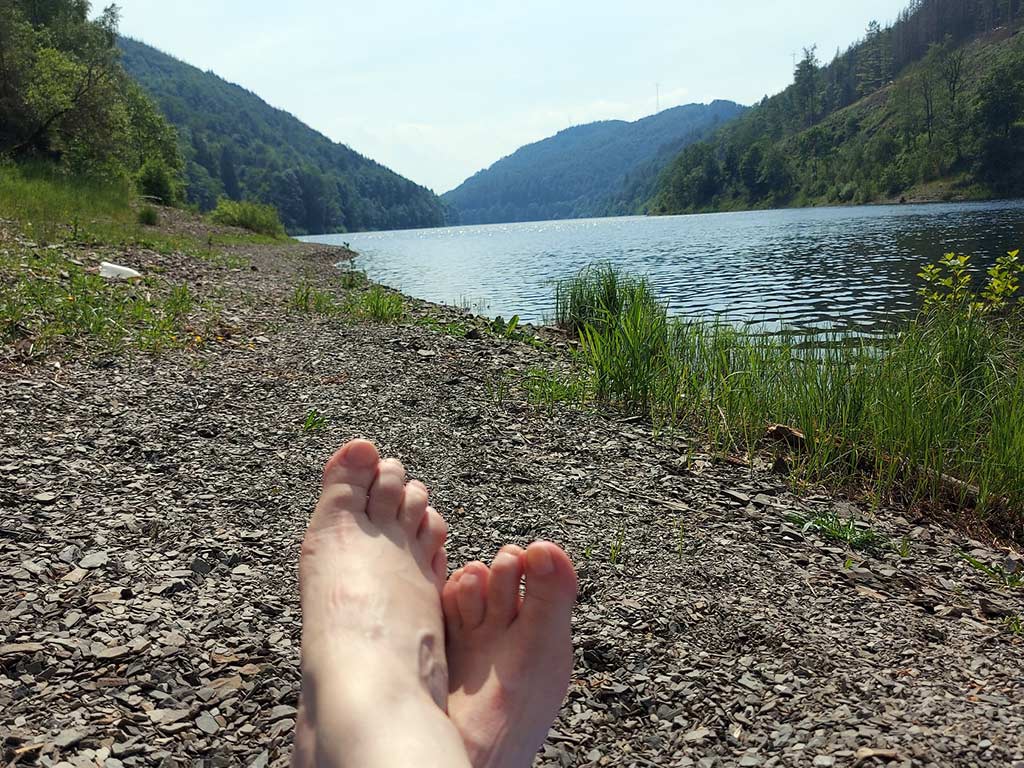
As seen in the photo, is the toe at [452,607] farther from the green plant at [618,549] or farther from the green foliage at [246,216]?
the green foliage at [246,216]

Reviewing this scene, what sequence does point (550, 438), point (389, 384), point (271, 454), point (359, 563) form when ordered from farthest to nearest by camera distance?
point (389, 384) < point (550, 438) < point (271, 454) < point (359, 563)

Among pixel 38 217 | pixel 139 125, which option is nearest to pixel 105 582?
pixel 38 217

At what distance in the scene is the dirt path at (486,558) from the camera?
5.26 feet

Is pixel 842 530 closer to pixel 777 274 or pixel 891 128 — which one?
pixel 777 274

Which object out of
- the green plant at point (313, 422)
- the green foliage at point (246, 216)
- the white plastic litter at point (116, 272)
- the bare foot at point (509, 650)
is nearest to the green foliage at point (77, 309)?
the white plastic litter at point (116, 272)

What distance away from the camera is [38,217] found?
10.5 meters

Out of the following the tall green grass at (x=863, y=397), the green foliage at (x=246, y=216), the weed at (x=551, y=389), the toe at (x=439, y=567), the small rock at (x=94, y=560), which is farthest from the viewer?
the green foliage at (x=246, y=216)

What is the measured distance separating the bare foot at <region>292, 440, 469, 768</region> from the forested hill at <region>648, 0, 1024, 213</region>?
2490 inches

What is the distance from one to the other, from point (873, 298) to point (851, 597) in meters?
12.2

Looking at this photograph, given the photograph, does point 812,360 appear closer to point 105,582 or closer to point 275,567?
point 275,567

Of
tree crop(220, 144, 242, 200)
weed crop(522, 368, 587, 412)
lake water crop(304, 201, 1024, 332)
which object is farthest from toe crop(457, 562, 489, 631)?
tree crop(220, 144, 242, 200)

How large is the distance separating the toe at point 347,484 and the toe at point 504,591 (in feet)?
1.72

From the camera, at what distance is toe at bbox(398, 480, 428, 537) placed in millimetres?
2135

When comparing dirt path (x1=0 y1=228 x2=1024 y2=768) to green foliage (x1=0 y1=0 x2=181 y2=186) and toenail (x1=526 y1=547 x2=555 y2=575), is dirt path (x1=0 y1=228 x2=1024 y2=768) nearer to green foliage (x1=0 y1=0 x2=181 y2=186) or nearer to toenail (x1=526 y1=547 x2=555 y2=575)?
toenail (x1=526 y1=547 x2=555 y2=575)
